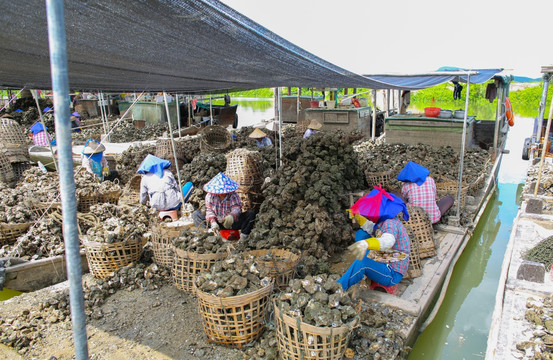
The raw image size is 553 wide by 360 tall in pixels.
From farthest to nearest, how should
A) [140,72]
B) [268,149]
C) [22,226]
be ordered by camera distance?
[268,149]
[22,226]
[140,72]

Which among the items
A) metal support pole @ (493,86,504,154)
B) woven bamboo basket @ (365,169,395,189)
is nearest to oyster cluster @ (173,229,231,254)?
woven bamboo basket @ (365,169,395,189)

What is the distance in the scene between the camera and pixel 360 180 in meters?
6.22

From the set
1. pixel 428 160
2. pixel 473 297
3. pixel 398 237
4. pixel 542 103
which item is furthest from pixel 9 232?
pixel 542 103

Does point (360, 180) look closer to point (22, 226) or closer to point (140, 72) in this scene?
point (140, 72)

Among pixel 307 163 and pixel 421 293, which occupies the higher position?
pixel 307 163

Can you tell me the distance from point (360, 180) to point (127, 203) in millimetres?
3858

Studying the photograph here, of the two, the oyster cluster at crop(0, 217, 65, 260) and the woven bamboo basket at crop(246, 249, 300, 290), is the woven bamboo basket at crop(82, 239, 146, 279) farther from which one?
the woven bamboo basket at crop(246, 249, 300, 290)

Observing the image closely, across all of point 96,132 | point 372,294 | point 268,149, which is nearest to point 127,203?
point 268,149

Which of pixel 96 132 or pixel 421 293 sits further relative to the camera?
pixel 96 132

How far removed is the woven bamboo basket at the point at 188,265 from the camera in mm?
3499

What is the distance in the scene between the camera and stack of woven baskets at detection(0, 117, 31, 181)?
307 inches

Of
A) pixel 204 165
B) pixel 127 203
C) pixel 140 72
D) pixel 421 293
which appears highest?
pixel 140 72

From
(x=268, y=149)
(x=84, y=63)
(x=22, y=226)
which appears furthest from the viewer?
(x=268, y=149)

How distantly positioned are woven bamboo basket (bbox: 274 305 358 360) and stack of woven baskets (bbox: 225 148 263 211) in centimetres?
329
